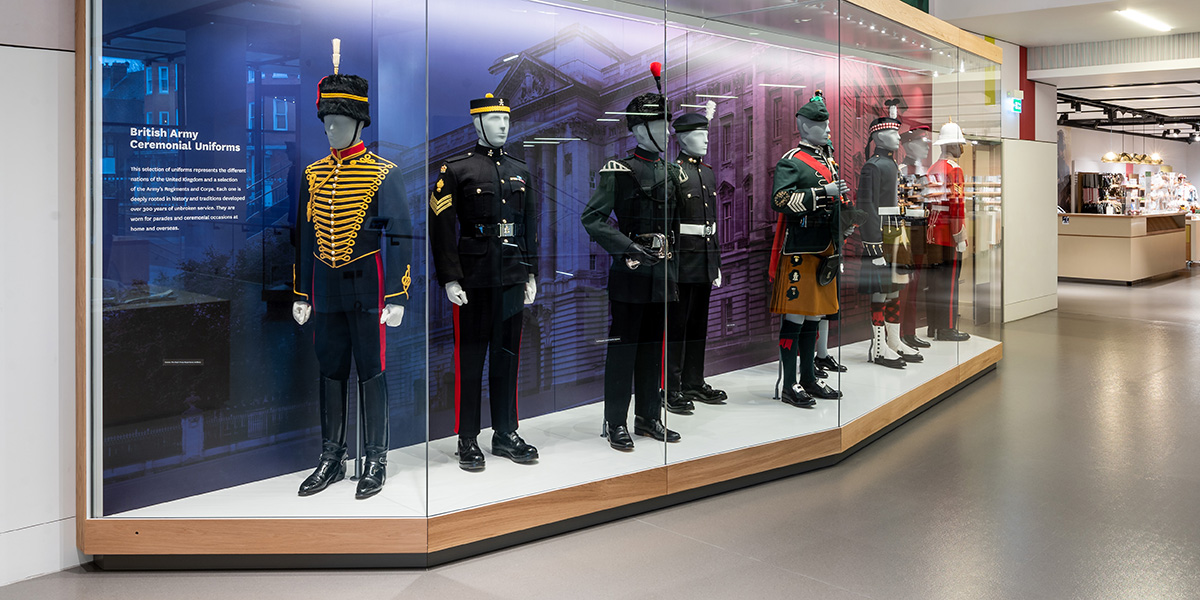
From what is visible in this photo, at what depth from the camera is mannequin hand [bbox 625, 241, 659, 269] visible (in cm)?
378

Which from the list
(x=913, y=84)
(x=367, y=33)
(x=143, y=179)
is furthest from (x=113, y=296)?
(x=913, y=84)

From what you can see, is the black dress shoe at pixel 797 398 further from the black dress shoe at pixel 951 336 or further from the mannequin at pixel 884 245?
the black dress shoe at pixel 951 336

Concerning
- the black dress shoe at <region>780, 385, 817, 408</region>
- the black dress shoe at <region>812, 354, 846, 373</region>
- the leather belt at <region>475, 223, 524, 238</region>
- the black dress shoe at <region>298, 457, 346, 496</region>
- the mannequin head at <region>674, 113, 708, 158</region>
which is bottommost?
the black dress shoe at <region>298, 457, 346, 496</region>

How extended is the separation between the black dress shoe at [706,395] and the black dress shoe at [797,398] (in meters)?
0.36

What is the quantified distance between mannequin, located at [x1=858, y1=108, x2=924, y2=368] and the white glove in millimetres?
2241

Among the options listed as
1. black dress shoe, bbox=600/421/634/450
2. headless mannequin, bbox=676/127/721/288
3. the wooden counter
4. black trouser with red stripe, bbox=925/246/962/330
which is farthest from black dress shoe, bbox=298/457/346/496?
the wooden counter

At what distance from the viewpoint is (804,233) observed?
4.61 m

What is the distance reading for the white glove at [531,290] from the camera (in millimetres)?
3547

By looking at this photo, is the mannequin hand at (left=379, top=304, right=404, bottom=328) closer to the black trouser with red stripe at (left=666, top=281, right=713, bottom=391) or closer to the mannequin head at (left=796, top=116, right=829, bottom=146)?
the black trouser with red stripe at (left=666, top=281, right=713, bottom=391)

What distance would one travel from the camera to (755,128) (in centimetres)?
438

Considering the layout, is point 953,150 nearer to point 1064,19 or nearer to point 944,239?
point 944,239

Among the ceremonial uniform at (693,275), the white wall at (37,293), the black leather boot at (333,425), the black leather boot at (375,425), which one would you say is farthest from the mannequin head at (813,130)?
the white wall at (37,293)

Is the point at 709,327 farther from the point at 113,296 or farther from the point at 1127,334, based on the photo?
the point at 1127,334

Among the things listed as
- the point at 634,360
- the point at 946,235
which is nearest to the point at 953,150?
the point at 946,235
